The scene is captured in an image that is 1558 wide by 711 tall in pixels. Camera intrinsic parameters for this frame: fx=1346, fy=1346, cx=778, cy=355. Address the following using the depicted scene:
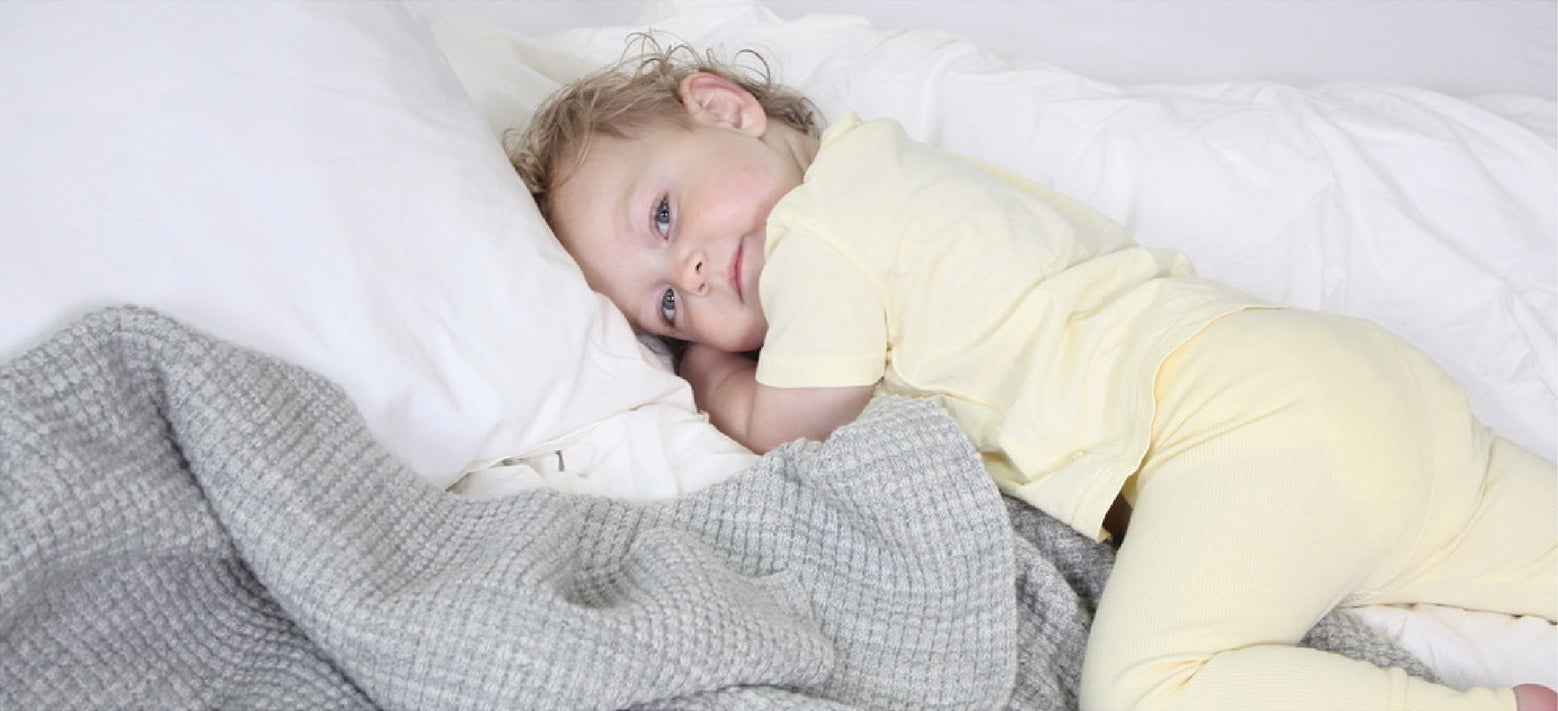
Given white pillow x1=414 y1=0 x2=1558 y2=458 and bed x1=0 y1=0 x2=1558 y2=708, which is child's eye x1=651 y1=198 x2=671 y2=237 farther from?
white pillow x1=414 y1=0 x2=1558 y2=458

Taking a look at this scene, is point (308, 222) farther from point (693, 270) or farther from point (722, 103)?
point (722, 103)

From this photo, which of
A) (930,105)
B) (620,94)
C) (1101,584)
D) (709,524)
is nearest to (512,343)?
(709,524)

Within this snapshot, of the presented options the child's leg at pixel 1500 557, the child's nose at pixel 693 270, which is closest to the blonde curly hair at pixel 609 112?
the child's nose at pixel 693 270

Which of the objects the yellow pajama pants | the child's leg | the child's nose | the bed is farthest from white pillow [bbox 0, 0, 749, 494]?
the child's leg

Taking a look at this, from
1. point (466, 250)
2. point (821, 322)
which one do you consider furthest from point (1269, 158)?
point (466, 250)

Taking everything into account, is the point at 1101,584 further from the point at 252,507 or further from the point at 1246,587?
the point at 252,507

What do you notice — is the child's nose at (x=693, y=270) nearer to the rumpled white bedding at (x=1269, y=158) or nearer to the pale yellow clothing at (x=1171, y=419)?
the pale yellow clothing at (x=1171, y=419)

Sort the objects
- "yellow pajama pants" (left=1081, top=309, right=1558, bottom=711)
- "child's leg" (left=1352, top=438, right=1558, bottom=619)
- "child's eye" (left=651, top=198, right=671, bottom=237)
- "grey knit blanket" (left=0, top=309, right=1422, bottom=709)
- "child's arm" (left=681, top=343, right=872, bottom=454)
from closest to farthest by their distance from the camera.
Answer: "grey knit blanket" (left=0, top=309, right=1422, bottom=709) < "yellow pajama pants" (left=1081, top=309, right=1558, bottom=711) < "child's leg" (left=1352, top=438, right=1558, bottom=619) < "child's arm" (left=681, top=343, right=872, bottom=454) < "child's eye" (left=651, top=198, right=671, bottom=237)

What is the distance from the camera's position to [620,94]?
4.65ft

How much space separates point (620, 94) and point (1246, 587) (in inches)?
31.6

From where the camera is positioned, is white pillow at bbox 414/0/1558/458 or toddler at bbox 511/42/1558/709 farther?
white pillow at bbox 414/0/1558/458

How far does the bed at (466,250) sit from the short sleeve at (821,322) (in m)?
0.09

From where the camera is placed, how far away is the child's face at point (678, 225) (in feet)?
4.27

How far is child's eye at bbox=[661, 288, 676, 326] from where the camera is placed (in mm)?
1342
